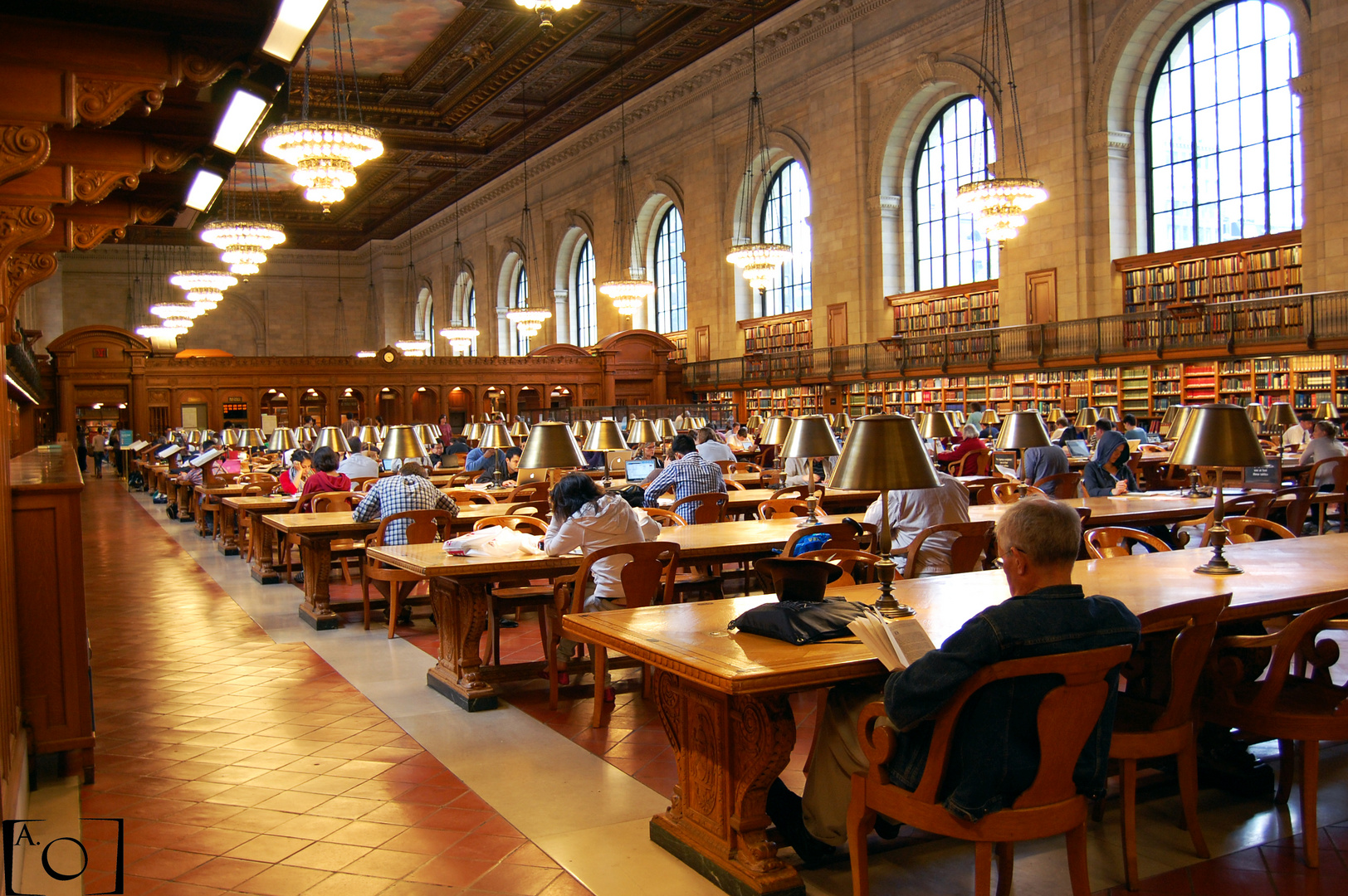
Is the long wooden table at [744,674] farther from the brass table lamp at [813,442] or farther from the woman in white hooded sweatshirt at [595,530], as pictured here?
the brass table lamp at [813,442]

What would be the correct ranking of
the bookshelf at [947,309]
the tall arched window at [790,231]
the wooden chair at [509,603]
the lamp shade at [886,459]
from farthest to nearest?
Result: 1. the tall arched window at [790,231]
2. the bookshelf at [947,309]
3. the wooden chair at [509,603]
4. the lamp shade at [886,459]

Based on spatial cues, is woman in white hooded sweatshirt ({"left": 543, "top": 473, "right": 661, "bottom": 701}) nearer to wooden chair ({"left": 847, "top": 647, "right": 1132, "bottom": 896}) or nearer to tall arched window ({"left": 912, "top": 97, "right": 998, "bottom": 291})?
wooden chair ({"left": 847, "top": 647, "right": 1132, "bottom": 896})

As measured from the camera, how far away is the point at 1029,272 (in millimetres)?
16672

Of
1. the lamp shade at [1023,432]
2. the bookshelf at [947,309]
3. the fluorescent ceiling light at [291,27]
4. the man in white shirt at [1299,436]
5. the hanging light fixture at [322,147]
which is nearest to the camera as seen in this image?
the fluorescent ceiling light at [291,27]

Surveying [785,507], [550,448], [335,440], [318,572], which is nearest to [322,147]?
[335,440]

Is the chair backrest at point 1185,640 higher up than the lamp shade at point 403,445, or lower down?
lower down

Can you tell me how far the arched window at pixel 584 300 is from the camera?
30500 millimetres

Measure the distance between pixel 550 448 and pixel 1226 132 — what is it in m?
12.9

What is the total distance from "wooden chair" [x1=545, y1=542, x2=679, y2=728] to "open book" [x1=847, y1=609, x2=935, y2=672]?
5.68 ft

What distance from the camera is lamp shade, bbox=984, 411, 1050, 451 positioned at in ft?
23.3

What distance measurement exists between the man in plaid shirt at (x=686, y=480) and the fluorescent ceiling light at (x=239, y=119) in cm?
378

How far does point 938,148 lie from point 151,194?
52.3ft

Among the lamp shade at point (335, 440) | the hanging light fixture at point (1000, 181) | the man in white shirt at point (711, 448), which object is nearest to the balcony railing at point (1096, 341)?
the hanging light fixture at point (1000, 181)

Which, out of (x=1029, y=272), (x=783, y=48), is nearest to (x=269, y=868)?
(x=1029, y=272)
